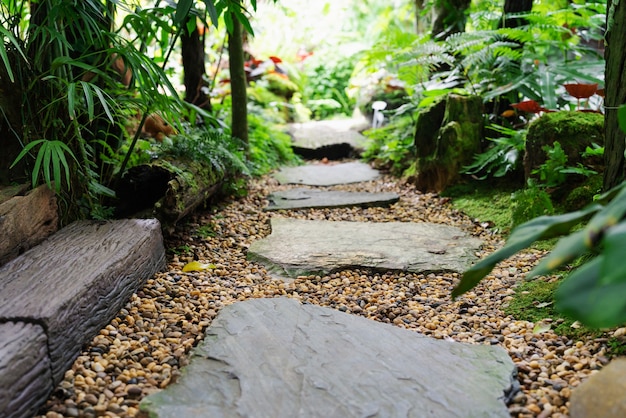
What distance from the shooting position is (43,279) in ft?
5.75

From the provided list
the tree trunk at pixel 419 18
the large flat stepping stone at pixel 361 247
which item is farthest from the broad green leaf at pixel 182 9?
the tree trunk at pixel 419 18

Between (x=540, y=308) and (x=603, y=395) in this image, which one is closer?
(x=603, y=395)

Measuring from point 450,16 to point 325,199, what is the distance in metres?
2.38

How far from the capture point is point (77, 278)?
1.76m

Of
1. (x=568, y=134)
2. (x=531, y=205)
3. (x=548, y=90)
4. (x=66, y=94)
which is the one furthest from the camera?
(x=548, y=90)

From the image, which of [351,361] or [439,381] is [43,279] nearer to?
[351,361]

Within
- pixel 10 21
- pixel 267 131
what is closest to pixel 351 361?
pixel 10 21

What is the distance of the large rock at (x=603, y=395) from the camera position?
3.91 ft

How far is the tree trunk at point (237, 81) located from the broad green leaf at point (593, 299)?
3733mm

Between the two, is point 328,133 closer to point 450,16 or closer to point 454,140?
point 450,16

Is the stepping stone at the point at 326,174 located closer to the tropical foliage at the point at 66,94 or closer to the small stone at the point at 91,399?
the tropical foliage at the point at 66,94

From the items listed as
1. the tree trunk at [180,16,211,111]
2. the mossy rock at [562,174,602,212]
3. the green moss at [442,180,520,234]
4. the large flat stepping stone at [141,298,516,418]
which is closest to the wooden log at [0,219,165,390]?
the large flat stepping stone at [141,298,516,418]

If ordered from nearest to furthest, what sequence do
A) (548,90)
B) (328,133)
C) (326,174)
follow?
(548,90) → (326,174) → (328,133)

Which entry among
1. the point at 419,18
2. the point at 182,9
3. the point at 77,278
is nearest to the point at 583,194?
the point at 182,9
